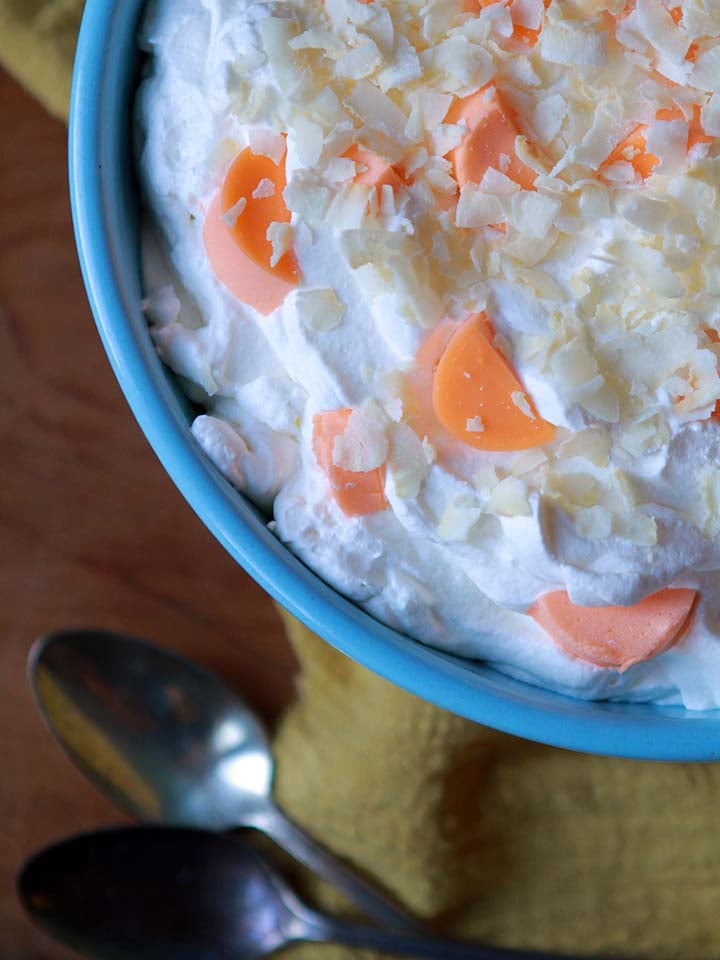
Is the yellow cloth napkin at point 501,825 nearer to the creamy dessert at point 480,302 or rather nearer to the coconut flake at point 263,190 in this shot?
the creamy dessert at point 480,302

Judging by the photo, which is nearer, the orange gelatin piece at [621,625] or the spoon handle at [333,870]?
the orange gelatin piece at [621,625]

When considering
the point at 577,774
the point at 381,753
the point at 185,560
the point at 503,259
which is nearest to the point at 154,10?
the point at 503,259

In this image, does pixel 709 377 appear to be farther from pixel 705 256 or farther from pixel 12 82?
pixel 12 82

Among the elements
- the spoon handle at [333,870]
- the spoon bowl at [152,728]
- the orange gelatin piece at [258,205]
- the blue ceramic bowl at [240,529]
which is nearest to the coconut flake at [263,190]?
the orange gelatin piece at [258,205]

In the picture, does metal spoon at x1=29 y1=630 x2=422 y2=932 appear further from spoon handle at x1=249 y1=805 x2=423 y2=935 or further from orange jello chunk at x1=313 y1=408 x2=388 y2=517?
orange jello chunk at x1=313 y1=408 x2=388 y2=517

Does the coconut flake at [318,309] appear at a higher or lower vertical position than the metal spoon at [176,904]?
higher

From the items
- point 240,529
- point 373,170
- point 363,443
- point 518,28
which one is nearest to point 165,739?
point 240,529

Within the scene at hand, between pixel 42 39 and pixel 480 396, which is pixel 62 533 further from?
pixel 480 396
